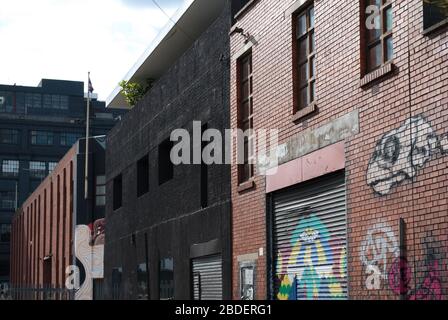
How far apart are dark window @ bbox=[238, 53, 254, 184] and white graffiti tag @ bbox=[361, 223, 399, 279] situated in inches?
216

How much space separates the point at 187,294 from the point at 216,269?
2.23 m

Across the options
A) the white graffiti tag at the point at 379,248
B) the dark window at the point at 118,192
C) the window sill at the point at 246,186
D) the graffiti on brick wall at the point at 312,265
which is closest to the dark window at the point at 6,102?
the dark window at the point at 118,192

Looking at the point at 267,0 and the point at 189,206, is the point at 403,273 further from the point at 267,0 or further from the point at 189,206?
the point at 189,206

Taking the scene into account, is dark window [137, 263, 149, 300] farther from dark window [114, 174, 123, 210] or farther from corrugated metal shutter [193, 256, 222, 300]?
dark window [114, 174, 123, 210]

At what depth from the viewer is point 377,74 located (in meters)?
12.8

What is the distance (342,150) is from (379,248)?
1.99m

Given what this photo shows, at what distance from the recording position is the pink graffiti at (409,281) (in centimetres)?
1120

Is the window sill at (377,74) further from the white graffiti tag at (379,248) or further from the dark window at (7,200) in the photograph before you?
the dark window at (7,200)

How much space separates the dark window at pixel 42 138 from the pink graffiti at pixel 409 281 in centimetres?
8727

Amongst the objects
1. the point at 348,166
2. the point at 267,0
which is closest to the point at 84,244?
the point at 267,0

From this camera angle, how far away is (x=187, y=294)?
2206 cm

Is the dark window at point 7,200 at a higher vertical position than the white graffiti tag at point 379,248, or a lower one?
higher

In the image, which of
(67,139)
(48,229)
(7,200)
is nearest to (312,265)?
(48,229)

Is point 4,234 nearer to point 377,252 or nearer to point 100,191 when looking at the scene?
point 100,191
